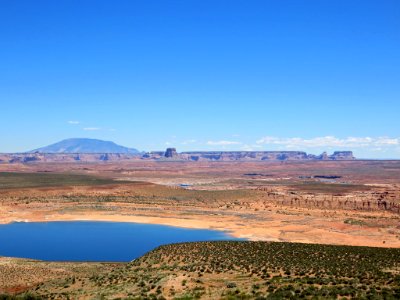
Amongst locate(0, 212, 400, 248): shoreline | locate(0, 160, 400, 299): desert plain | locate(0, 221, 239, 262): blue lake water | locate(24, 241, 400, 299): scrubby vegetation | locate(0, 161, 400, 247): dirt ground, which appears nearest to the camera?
locate(24, 241, 400, 299): scrubby vegetation

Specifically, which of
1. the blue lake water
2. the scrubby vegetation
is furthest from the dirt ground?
the scrubby vegetation

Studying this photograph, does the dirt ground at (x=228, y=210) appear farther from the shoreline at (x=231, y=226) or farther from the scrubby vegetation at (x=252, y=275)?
the scrubby vegetation at (x=252, y=275)

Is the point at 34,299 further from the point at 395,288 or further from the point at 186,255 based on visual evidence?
the point at 395,288

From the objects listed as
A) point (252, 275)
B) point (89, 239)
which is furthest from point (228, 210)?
point (252, 275)

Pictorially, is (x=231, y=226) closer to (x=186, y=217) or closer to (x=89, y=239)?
(x=186, y=217)

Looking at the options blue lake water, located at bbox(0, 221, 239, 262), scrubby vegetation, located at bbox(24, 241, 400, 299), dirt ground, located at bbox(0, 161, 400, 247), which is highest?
scrubby vegetation, located at bbox(24, 241, 400, 299)

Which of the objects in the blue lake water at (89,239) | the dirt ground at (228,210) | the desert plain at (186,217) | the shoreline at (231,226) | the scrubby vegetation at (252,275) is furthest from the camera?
the dirt ground at (228,210)

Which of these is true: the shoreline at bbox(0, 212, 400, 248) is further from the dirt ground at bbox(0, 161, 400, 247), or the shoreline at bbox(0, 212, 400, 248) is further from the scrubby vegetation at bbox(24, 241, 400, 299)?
the scrubby vegetation at bbox(24, 241, 400, 299)

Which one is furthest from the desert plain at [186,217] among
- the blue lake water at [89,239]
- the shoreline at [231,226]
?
the blue lake water at [89,239]
